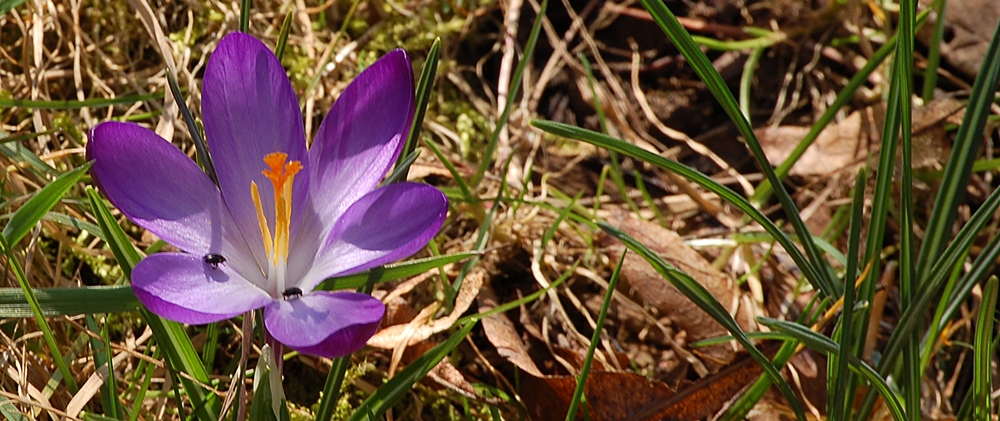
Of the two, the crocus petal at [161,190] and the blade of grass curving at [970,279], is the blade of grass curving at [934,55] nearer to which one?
the blade of grass curving at [970,279]

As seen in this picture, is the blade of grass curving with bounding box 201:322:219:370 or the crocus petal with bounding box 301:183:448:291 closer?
the crocus petal with bounding box 301:183:448:291

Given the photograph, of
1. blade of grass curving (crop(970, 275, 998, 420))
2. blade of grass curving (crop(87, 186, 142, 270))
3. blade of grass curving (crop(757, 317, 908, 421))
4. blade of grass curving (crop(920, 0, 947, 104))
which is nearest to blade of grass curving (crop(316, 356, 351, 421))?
blade of grass curving (crop(87, 186, 142, 270))

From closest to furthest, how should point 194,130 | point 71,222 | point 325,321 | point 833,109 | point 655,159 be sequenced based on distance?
1. point 325,321
2. point 194,130
3. point 655,159
4. point 71,222
5. point 833,109

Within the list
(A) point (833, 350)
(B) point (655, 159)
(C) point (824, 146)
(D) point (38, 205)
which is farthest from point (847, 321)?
(C) point (824, 146)

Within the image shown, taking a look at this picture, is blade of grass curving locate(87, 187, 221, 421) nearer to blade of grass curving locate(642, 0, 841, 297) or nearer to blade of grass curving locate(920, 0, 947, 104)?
blade of grass curving locate(642, 0, 841, 297)

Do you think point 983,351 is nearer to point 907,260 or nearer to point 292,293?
point 907,260

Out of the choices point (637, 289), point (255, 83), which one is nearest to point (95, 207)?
point (255, 83)

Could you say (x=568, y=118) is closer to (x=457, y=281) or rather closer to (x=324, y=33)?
(x=324, y=33)
